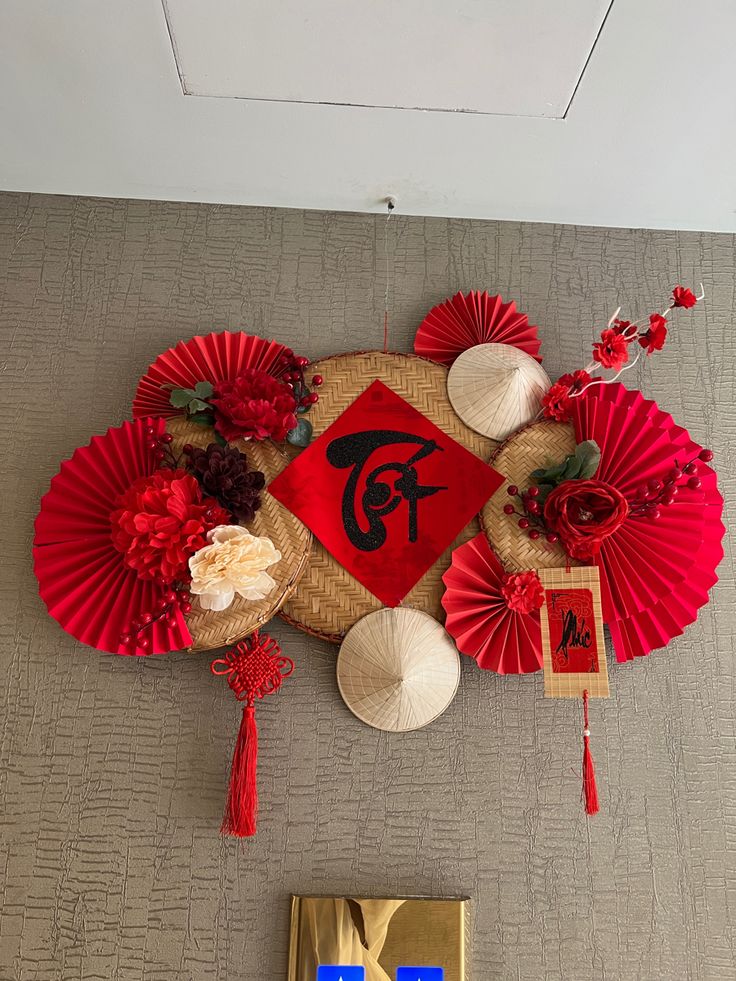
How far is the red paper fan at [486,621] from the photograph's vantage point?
1.20 metres

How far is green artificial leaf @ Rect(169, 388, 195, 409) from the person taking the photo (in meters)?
1.27

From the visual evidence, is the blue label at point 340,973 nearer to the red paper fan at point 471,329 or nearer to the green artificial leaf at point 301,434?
the green artificial leaf at point 301,434

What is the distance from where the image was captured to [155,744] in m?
1.24

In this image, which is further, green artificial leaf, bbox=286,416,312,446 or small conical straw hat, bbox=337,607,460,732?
green artificial leaf, bbox=286,416,312,446

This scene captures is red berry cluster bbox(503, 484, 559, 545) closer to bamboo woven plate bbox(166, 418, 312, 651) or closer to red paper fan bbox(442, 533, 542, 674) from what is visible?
red paper fan bbox(442, 533, 542, 674)

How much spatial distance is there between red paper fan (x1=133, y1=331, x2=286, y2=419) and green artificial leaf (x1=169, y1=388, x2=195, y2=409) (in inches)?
2.4

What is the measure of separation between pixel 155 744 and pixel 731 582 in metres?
1.09

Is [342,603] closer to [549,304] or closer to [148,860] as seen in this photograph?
[148,860]

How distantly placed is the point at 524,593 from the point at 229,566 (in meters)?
0.48

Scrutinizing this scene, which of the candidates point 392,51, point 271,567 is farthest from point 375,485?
point 392,51

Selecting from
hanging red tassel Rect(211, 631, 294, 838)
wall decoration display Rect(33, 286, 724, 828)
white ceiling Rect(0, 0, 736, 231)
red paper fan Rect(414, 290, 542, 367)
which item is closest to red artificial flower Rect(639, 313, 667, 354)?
wall decoration display Rect(33, 286, 724, 828)

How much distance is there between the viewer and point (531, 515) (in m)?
1.25

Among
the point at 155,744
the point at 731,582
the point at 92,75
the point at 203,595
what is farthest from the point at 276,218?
the point at 731,582

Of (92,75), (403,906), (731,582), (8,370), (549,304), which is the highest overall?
(92,75)
